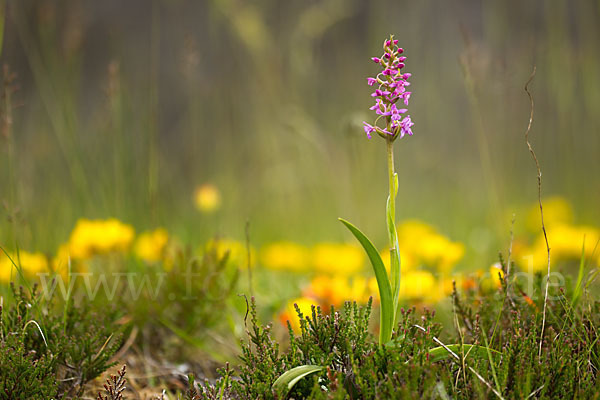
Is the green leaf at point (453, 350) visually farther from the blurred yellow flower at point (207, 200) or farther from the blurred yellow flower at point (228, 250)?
the blurred yellow flower at point (207, 200)

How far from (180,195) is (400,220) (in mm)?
1563

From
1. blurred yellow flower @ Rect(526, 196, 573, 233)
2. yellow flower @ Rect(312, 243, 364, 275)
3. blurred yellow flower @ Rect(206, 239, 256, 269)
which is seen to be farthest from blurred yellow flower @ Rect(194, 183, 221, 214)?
blurred yellow flower @ Rect(526, 196, 573, 233)

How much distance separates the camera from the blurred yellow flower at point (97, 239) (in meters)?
1.85

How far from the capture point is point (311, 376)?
1.00m

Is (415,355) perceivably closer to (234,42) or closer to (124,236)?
(124,236)

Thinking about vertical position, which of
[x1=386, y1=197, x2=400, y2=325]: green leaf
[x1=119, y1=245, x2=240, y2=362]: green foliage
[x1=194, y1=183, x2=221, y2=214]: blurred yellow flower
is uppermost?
[x1=194, y1=183, x2=221, y2=214]: blurred yellow flower

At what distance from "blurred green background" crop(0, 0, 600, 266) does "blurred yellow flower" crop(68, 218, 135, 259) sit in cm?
10

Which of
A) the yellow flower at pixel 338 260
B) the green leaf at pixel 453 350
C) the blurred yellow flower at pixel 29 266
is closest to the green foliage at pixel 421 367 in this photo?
the green leaf at pixel 453 350

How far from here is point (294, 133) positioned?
2.70 metres

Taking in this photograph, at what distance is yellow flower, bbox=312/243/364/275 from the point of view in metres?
2.28

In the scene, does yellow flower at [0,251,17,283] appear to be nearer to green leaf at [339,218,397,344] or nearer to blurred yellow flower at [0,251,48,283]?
blurred yellow flower at [0,251,48,283]

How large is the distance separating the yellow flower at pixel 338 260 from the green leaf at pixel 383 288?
1248 mm

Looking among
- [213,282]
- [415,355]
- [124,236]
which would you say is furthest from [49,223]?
[415,355]

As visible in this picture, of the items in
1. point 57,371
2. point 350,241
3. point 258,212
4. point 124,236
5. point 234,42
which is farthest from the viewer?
point 258,212
